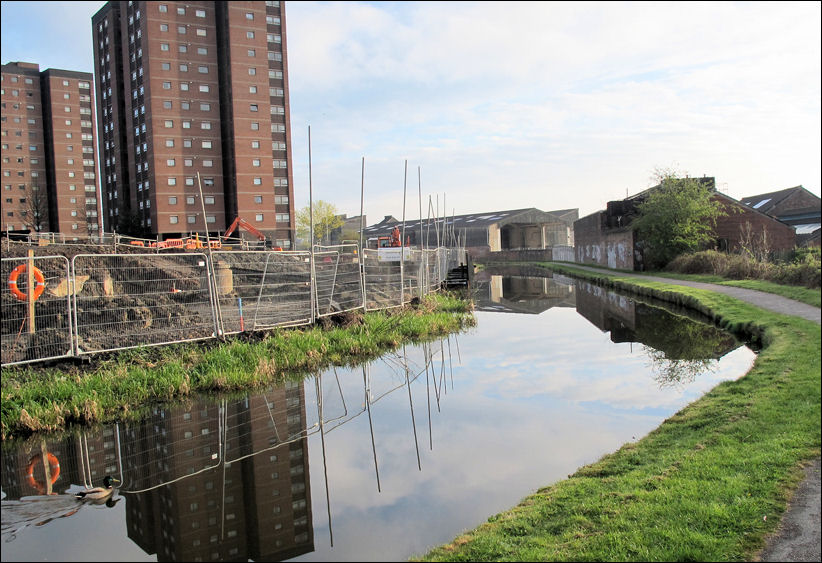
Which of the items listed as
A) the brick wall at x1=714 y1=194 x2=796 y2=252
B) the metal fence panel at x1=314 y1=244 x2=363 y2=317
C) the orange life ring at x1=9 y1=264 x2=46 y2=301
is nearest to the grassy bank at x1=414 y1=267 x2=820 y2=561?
the orange life ring at x1=9 y1=264 x2=46 y2=301

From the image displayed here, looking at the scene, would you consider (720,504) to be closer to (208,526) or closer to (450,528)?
(450,528)

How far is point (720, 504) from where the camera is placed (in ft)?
16.5

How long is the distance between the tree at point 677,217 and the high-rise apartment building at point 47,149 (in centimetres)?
8490

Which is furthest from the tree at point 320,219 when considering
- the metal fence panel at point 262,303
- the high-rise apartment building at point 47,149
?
the metal fence panel at point 262,303

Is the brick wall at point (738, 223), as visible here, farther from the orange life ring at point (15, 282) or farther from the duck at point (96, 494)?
the duck at point (96, 494)

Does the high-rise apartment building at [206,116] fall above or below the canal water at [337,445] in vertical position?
above

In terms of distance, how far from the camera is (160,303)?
564 inches

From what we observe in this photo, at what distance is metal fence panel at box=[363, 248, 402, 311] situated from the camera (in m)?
20.2

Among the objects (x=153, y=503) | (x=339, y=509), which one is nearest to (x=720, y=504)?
(x=339, y=509)

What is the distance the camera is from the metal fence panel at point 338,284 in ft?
58.7

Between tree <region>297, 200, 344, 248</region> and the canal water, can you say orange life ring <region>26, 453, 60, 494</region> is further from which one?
tree <region>297, 200, 344, 248</region>

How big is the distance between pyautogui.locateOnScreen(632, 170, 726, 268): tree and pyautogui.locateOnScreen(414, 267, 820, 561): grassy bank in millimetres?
35432

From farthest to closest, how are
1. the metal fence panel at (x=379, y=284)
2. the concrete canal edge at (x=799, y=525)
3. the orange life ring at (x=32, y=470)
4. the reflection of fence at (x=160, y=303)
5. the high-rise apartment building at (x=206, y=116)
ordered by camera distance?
the high-rise apartment building at (x=206, y=116) → the metal fence panel at (x=379, y=284) → the reflection of fence at (x=160, y=303) → the orange life ring at (x=32, y=470) → the concrete canal edge at (x=799, y=525)

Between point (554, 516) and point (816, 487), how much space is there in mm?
2084
